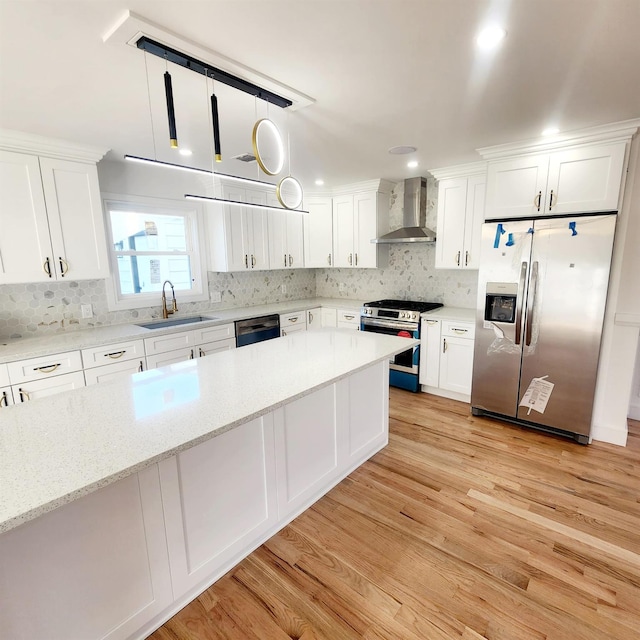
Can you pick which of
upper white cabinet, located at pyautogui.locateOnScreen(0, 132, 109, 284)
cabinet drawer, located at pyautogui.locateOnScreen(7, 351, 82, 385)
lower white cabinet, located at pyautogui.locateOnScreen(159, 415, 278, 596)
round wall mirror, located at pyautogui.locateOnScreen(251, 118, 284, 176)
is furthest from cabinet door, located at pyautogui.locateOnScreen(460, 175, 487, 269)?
cabinet drawer, located at pyautogui.locateOnScreen(7, 351, 82, 385)

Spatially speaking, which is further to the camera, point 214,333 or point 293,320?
point 293,320

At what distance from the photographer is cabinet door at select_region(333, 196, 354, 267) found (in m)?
4.57

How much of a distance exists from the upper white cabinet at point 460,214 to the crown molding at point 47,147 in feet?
10.4

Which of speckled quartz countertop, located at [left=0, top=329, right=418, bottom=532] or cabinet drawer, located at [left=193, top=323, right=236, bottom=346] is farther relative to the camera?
cabinet drawer, located at [left=193, top=323, right=236, bottom=346]

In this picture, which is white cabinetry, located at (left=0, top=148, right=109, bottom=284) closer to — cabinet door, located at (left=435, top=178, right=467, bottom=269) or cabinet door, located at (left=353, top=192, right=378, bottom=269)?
cabinet door, located at (left=353, top=192, right=378, bottom=269)

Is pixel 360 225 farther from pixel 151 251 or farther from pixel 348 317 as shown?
pixel 151 251

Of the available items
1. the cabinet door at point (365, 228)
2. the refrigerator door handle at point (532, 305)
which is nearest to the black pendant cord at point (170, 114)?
the refrigerator door handle at point (532, 305)

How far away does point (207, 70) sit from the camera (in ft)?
5.47

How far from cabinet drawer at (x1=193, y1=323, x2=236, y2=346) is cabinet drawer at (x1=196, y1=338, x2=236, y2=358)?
3 cm

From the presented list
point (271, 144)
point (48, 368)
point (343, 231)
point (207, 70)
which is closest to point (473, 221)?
point (343, 231)

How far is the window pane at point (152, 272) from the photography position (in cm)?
351

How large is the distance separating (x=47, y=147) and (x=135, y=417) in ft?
7.73

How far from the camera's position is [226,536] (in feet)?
5.62

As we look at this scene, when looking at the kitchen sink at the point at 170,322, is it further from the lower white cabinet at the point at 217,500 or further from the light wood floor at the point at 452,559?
the light wood floor at the point at 452,559
